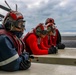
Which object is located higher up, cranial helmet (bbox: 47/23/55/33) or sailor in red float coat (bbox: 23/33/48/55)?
cranial helmet (bbox: 47/23/55/33)

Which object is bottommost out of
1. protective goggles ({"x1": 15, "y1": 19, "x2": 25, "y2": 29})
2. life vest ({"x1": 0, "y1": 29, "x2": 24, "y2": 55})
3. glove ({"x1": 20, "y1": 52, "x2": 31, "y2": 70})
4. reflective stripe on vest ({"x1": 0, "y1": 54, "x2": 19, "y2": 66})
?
glove ({"x1": 20, "y1": 52, "x2": 31, "y2": 70})

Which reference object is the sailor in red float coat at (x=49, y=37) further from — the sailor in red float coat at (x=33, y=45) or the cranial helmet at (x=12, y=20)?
the cranial helmet at (x=12, y=20)

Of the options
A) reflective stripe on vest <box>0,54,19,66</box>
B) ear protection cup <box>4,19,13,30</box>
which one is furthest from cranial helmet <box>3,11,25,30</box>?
reflective stripe on vest <box>0,54,19,66</box>

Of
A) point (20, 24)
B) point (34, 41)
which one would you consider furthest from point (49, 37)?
point (20, 24)

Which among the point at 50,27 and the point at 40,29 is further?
the point at 50,27

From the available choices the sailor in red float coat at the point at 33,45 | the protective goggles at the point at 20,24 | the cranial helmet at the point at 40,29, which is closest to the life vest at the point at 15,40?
the protective goggles at the point at 20,24

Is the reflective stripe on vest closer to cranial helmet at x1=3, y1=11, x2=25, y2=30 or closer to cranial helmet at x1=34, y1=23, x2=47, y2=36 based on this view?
cranial helmet at x1=3, y1=11, x2=25, y2=30

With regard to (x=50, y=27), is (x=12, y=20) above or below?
above

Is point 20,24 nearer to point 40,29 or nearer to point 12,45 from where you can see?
point 12,45

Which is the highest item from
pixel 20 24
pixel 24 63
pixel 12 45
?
pixel 20 24

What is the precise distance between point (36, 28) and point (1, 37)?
1826mm

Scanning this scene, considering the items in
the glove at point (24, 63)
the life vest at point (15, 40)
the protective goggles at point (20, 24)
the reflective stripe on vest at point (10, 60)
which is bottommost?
the glove at point (24, 63)

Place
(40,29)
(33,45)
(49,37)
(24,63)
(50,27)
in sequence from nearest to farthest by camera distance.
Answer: (24,63) < (33,45) < (40,29) < (50,27) < (49,37)

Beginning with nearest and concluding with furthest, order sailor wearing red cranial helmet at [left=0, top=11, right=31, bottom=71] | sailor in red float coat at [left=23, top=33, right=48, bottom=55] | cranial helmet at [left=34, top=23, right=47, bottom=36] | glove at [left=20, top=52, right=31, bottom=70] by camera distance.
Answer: sailor wearing red cranial helmet at [left=0, top=11, right=31, bottom=71], glove at [left=20, top=52, right=31, bottom=70], sailor in red float coat at [left=23, top=33, right=48, bottom=55], cranial helmet at [left=34, top=23, right=47, bottom=36]
